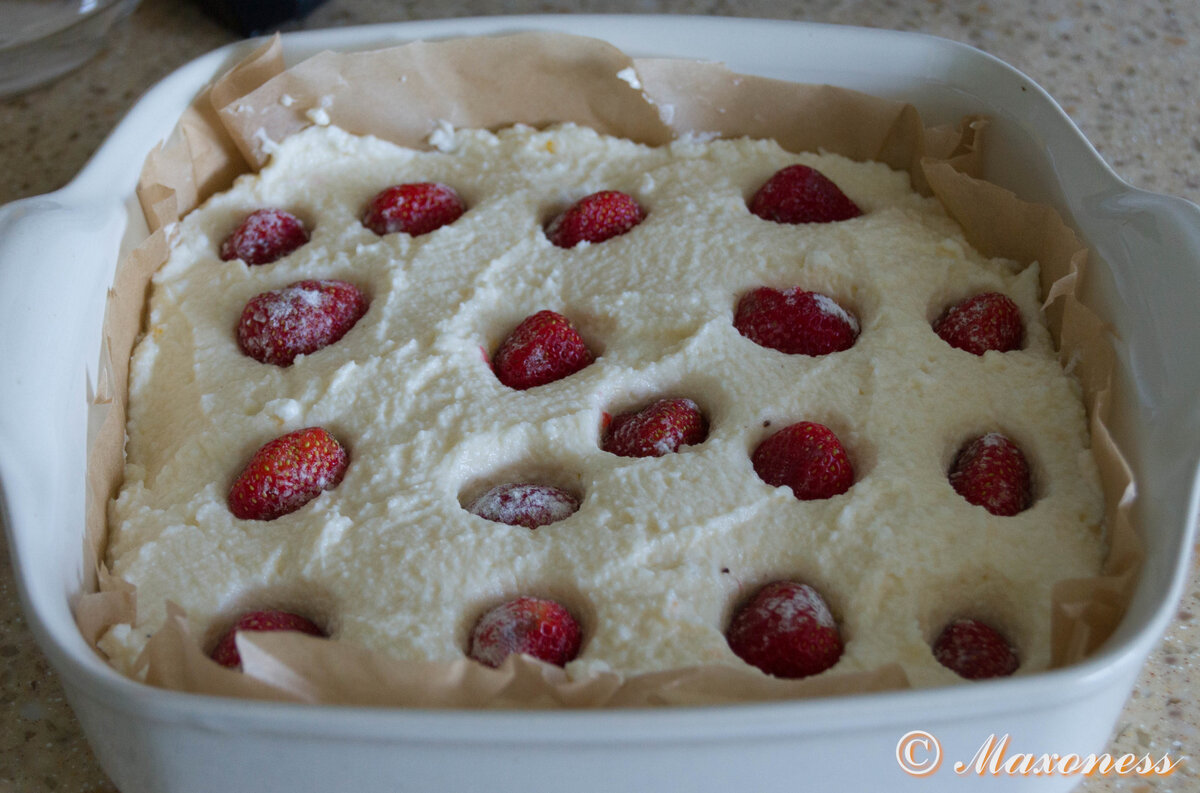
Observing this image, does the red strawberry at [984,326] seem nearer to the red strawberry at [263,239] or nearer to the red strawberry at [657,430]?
the red strawberry at [657,430]

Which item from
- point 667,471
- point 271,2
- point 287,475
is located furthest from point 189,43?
point 667,471

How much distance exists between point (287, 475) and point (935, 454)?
0.58 meters

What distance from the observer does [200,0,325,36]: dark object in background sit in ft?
5.33

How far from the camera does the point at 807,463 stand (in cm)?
99

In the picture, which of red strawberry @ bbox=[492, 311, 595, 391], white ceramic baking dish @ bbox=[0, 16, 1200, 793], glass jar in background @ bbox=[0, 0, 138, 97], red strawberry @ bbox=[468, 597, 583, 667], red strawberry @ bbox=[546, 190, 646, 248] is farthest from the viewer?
glass jar in background @ bbox=[0, 0, 138, 97]

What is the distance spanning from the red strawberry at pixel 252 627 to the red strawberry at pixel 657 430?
316 mm

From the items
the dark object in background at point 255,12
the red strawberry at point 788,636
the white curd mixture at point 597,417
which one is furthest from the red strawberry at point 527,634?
the dark object in background at point 255,12

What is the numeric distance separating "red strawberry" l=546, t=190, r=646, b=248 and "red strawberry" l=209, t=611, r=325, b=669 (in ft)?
1.74

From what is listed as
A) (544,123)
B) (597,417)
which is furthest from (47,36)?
(597,417)

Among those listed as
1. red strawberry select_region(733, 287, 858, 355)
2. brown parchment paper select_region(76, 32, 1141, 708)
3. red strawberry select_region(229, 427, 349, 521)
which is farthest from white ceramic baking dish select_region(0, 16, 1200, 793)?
red strawberry select_region(733, 287, 858, 355)

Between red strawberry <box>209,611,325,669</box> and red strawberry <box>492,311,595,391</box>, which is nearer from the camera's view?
red strawberry <box>209,611,325,669</box>

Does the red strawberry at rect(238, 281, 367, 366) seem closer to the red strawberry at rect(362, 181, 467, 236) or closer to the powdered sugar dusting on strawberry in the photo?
the red strawberry at rect(362, 181, 467, 236)

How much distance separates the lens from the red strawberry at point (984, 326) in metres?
1.12

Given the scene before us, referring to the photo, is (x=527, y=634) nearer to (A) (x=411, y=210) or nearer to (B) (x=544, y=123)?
(A) (x=411, y=210)
